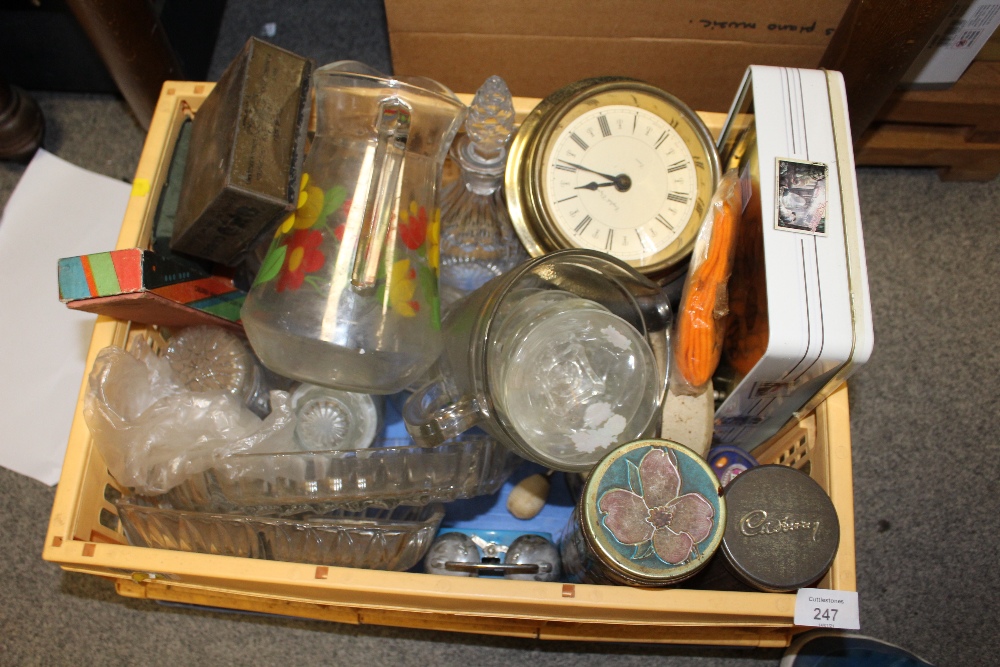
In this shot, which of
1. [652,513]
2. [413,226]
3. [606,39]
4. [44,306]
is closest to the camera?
[652,513]

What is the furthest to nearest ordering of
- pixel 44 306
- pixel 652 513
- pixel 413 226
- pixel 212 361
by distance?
pixel 44 306 → pixel 212 361 → pixel 413 226 → pixel 652 513

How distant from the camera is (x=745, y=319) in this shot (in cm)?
74

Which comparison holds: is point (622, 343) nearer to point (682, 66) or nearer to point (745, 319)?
point (745, 319)

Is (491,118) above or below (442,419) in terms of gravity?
above

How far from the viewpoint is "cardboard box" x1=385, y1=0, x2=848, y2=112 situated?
944 millimetres

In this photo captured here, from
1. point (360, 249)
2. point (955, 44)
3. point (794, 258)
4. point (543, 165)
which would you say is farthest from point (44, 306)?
point (955, 44)

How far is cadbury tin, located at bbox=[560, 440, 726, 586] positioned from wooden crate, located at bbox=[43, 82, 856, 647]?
0.06 m

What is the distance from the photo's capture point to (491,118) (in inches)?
30.9

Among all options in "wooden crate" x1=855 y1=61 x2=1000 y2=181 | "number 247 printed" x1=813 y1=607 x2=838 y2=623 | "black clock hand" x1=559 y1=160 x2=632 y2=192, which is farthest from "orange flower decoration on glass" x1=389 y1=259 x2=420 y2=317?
"wooden crate" x1=855 y1=61 x2=1000 y2=181

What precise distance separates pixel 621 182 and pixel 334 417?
0.42 metres

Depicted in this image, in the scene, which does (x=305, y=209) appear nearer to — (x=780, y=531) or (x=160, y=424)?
(x=160, y=424)

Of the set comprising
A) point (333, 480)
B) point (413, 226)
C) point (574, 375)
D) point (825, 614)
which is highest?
point (413, 226)

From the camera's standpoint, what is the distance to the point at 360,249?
701mm

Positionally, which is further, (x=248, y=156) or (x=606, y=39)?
(x=606, y=39)
